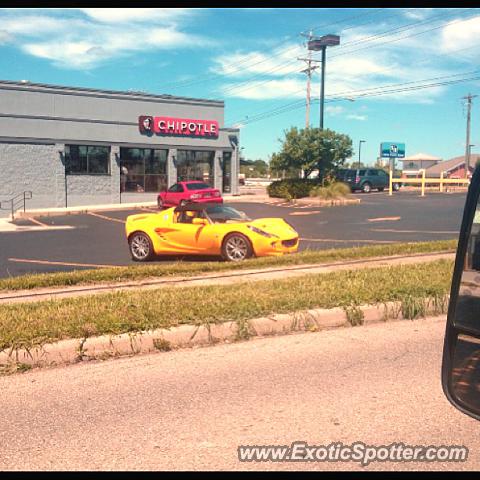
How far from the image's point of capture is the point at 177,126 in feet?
117

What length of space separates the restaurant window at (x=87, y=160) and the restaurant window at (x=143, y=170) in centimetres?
106

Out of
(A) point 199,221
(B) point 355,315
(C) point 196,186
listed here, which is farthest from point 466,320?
(C) point 196,186

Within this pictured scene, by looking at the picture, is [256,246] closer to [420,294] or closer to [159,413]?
Answer: [420,294]

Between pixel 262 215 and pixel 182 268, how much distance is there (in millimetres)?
15352

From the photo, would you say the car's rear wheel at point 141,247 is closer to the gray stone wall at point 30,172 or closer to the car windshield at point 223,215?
the car windshield at point 223,215

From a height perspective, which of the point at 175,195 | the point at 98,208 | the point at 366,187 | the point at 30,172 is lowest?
the point at 98,208

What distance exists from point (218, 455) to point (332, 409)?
1.07 m

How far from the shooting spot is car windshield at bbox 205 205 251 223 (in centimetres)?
1169

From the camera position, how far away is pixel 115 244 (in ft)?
49.8

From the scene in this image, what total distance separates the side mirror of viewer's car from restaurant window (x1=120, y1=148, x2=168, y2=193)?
33.0m

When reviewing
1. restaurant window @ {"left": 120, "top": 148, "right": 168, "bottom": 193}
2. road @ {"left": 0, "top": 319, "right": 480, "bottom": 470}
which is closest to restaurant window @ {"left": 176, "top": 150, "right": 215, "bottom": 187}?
restaurant window @ {"left": 120, "top": 148, "right": 168, "bottom": 193}

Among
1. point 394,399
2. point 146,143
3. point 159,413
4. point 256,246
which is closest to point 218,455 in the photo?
point 159,413

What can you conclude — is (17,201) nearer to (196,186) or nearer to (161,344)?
(196,186)

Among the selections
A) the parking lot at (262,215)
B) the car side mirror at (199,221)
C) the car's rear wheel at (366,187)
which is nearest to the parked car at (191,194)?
the parking lot at (262,215)
